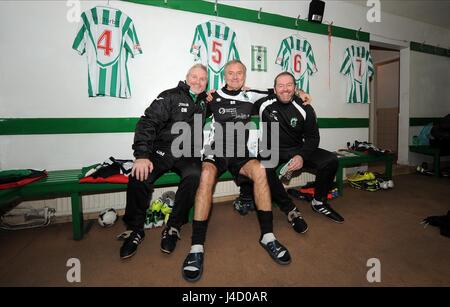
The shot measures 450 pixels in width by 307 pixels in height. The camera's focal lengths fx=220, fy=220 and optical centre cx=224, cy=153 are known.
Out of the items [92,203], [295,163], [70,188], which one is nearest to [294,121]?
[295,163]

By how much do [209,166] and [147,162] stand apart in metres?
0.57

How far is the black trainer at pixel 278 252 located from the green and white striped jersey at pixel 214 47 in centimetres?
227

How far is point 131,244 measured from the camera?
6.25 ft

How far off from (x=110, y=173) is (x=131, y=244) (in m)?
0.80

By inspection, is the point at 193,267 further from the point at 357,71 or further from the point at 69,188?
the point at 357,71

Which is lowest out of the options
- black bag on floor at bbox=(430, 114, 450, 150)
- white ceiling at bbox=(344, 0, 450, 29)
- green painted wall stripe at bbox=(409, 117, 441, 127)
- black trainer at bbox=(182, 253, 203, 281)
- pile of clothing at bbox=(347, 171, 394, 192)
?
black trainer at bbox=(182, 253, 203, 281)

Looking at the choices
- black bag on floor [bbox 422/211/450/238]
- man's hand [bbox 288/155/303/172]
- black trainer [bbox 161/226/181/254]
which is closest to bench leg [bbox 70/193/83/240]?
black trainer [bbox 161/226/181/254]

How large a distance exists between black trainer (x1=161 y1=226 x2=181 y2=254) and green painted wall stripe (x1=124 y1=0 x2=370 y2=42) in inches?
113

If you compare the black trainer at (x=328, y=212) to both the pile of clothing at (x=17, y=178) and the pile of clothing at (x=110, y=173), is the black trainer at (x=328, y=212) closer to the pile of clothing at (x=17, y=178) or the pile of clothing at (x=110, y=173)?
the pile of clothing at (x=110, y=173)

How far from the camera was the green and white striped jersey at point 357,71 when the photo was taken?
4.16 metres

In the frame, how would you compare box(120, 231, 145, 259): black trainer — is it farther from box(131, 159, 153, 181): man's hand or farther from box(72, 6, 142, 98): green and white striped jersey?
box(72, 6, 142, 98): green and white striped jersey

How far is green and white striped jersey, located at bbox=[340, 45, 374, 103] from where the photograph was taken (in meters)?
4.16

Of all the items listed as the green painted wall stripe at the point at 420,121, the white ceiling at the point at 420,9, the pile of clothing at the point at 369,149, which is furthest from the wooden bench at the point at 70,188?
the green painted wall stripe at the point at 420,121

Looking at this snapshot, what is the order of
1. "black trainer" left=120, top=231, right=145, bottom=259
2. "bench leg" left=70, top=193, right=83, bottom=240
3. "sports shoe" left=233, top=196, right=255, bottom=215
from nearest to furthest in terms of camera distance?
"black trainer" left=120, top=231, right=145, bottom=259, "bench leg" left=70, top=193, right=83, bottom=240, "sports shoe" left=233, top=196, right=255, bottom=215
